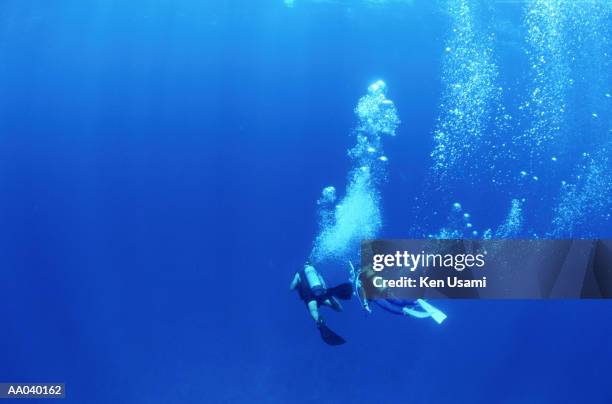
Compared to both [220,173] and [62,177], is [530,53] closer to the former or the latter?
[220,173]

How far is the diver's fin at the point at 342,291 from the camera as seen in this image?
4891 millimetres

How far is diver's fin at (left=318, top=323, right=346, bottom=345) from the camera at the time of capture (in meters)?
4.89

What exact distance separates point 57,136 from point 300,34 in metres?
3.11

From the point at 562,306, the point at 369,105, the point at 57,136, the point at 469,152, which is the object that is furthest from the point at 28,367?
the point at 562,306

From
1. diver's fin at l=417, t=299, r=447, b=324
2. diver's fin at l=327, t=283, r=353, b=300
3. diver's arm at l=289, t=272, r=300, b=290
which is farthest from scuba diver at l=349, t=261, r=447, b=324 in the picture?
diver's arm at l=289, t=272, r=300, b=290

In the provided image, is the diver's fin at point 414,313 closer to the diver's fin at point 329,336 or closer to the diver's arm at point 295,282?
the diver's fin at point 329,336

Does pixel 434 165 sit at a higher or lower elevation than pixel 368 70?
lower

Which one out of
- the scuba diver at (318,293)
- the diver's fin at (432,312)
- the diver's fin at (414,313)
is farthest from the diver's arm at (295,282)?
the diver's fin at (432,312)

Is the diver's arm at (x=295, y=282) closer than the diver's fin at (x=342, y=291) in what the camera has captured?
No

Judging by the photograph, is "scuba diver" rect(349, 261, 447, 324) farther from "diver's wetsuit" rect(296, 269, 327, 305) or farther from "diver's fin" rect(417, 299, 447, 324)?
"diver's wetsuit" rect(296, 269, 327, 305)

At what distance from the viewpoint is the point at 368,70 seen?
226 inches

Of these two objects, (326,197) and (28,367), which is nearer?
(28,367)

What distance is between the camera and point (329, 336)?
16.1 ft

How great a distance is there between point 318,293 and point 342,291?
246 mm
